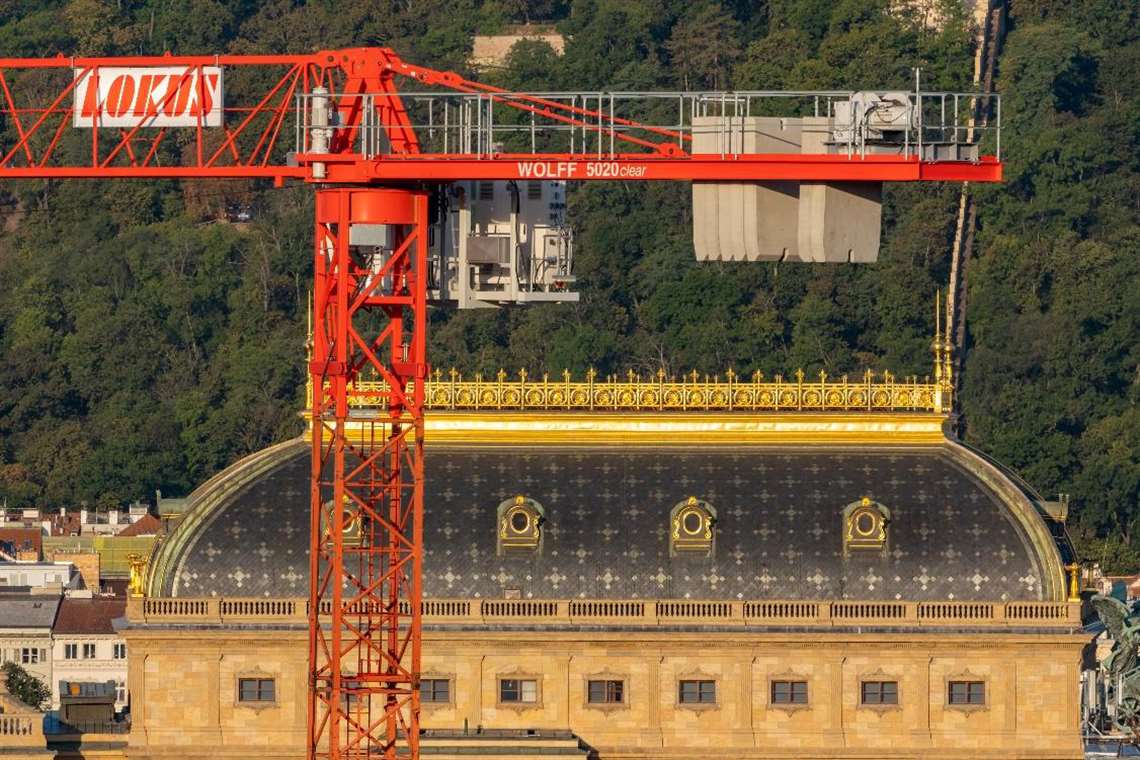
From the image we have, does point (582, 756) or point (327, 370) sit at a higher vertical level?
point (327, 370)

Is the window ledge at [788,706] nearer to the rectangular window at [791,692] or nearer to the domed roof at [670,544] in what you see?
the rectangular window at [791,692]

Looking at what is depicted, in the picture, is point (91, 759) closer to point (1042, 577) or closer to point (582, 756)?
point (582, 756)

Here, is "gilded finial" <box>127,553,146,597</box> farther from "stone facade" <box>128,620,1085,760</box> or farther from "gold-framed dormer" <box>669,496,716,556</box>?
"gold-framed dormer" <box>669,496,716,556</box>

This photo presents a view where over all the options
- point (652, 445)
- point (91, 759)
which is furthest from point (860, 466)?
point (91, 759)

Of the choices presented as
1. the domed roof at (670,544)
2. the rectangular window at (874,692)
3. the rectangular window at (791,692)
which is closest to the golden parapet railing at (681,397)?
the domed roof at (670,544)

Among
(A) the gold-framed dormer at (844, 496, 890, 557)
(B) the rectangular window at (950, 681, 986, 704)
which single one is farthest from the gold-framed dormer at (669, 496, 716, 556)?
(B) the rectangular window at (950, 681, 986, 704)
